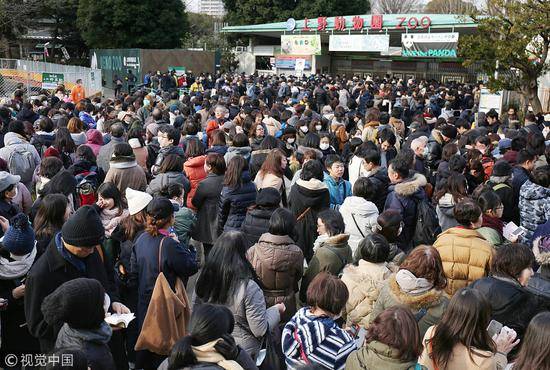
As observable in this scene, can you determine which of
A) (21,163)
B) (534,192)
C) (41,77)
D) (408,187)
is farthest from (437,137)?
(41,77)

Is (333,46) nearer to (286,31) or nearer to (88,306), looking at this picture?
(286,31)

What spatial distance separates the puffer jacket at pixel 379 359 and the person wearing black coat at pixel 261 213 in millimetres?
2127

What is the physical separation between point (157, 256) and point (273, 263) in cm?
81

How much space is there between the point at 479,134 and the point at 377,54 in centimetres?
2184

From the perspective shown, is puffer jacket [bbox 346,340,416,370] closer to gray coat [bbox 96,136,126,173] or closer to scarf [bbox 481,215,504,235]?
scarf [bbox 481,215,504,235]

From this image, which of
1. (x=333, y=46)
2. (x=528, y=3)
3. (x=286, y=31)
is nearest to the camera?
(x=528, y=3)

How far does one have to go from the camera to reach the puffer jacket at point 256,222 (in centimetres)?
464

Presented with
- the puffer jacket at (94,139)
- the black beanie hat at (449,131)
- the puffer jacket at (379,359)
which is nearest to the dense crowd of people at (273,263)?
the puffer jacket at (379,359)

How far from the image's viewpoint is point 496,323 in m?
3.04

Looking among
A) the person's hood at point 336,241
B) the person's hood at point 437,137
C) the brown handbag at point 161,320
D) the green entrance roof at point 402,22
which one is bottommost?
the brown handbag at point 161,320

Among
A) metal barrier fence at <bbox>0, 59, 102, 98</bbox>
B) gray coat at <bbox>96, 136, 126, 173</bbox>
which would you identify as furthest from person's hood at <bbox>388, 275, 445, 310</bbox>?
metal barrier fence at <bbox>0, 59, 102, 98</bbox>

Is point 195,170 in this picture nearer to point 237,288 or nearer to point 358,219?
point 358,219

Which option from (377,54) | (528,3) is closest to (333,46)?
(377,54)

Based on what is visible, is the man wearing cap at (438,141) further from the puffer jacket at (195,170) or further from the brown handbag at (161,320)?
the brown handbag at (161,320)
